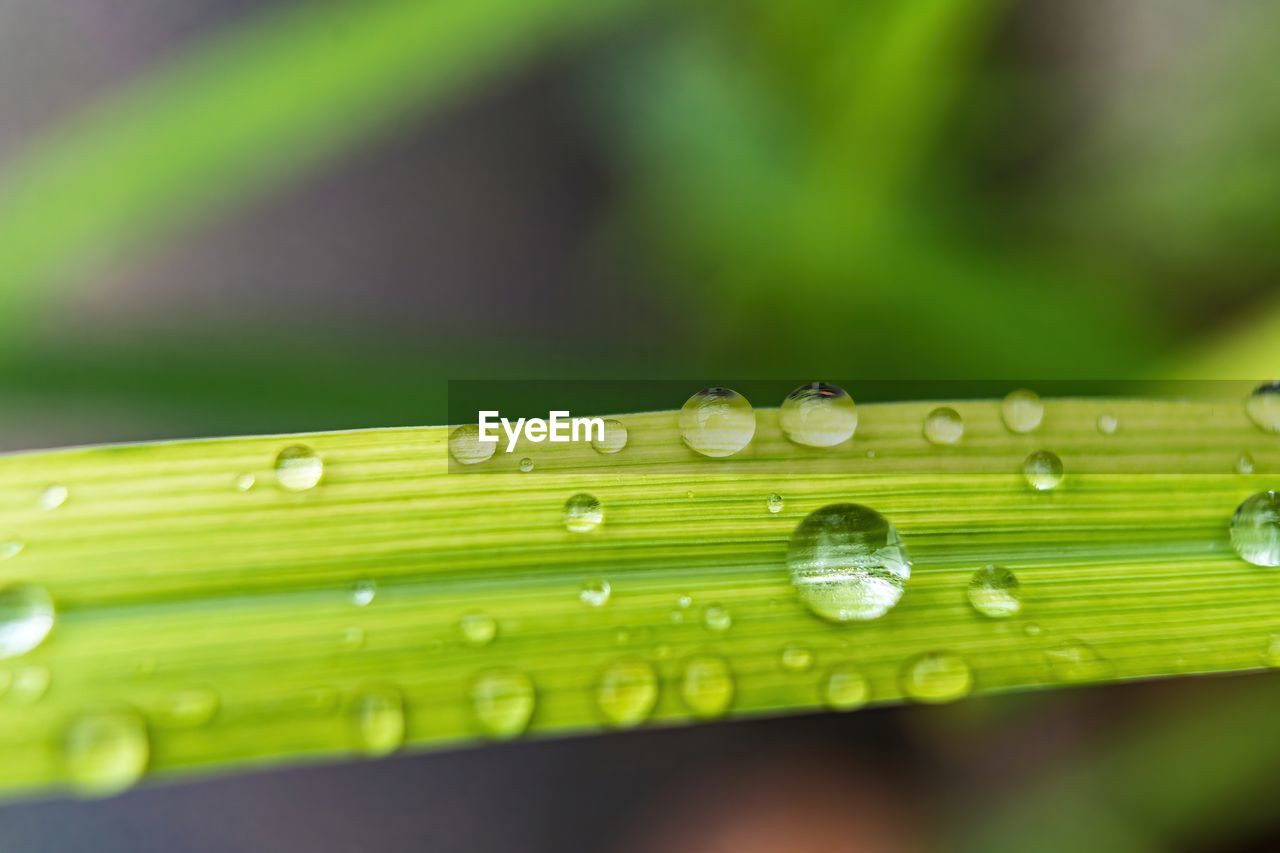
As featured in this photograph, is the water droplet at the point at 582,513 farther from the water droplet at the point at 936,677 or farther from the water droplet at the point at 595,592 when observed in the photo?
the water droplet at the point at 936,677

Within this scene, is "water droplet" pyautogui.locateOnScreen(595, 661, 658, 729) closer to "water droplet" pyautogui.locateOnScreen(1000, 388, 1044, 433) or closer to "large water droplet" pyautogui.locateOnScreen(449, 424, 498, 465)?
"large water droplet" pyautogui.locateOnScreen(449, 424, 498, 465)

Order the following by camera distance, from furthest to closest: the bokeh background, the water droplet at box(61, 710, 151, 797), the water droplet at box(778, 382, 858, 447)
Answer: the bokeh background < the water droplet at box(778, 382, 858, 447) < the water droplet at box(61, 710, 151, 797)

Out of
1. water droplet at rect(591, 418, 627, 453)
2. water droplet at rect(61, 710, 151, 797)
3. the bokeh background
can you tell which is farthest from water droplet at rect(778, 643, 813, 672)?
the bokeh background

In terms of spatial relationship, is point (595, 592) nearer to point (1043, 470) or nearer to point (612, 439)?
point (612, 439)

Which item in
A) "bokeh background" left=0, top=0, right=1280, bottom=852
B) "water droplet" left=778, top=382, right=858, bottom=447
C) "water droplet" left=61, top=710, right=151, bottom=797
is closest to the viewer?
"water droplet" left=61, top=710, right=151, bottom=797

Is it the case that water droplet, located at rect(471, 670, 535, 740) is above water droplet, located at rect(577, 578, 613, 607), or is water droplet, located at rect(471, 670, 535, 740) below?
below

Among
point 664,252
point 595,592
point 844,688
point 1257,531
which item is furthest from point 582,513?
point 664,252

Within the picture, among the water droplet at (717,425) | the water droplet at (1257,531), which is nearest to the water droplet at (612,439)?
the water droplet at (717,425)
